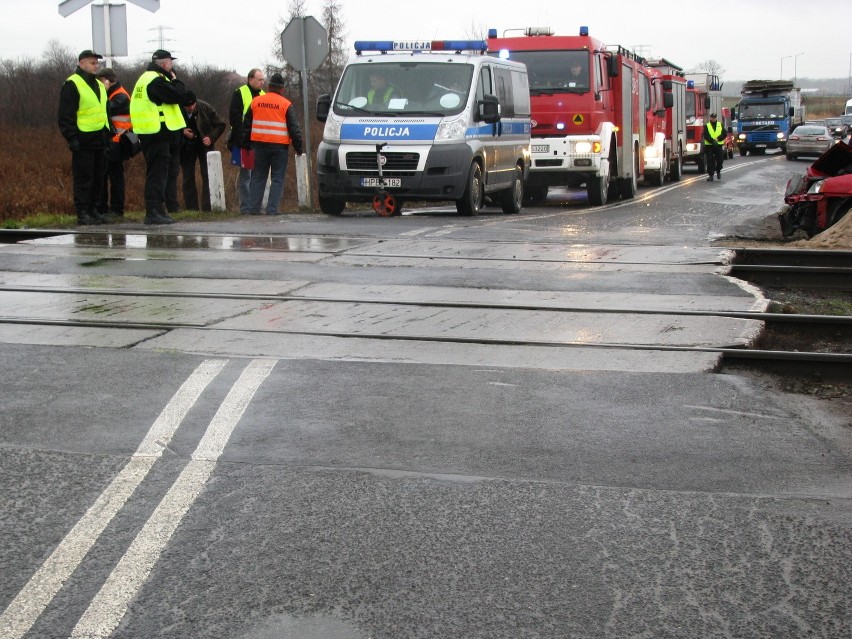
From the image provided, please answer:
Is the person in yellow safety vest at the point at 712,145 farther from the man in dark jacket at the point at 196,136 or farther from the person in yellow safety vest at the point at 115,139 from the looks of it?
the person in yellow safety vest at the point at 115,139

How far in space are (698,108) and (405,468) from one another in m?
38.9

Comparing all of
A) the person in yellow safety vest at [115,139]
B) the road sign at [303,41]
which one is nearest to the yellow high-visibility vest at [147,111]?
the person in yellow safety vest at [115,139]

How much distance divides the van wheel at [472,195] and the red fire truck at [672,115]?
43.1 ft

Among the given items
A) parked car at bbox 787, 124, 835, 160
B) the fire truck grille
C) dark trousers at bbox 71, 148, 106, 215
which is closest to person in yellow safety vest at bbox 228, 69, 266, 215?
the fire truck grille

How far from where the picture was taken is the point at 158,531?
13.7ft

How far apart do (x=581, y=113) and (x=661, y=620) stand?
18.4m

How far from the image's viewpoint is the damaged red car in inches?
555

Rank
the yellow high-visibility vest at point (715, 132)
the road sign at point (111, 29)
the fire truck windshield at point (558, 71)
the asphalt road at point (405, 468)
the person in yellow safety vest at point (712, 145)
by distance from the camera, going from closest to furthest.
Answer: the asphalt road at point (405, 468) < the road sign at point (111, 29) < the fire truck windshield at point (558, 71) < the yellow high-visibility vest at point (715, 132) < the person in yellow safety vest at point (712, 145)

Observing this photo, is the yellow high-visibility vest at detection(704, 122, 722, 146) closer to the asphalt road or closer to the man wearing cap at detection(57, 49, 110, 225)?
the man wearing cap at detection(57, 49, 110, 225)

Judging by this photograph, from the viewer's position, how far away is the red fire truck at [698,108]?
39.9m

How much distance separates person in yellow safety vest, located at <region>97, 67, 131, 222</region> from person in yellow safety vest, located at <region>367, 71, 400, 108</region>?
11.2 feet

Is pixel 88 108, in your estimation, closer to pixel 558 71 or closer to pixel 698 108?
pixel 558 71

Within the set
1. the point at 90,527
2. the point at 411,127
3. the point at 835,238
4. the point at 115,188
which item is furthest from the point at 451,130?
the point at 90,527

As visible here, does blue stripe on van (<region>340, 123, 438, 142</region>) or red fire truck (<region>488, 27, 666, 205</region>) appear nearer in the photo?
blue stripe on van (<region>340, 123, 438, 142</region>)
